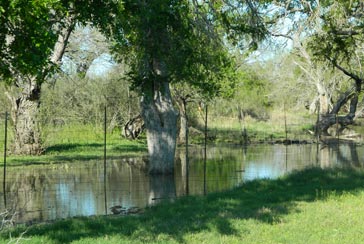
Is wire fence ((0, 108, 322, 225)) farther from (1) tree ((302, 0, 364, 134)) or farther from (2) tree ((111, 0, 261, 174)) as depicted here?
(1) tree ((302, 0, 364, 134))

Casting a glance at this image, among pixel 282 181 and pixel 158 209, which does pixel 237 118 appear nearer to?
pixel 282 181

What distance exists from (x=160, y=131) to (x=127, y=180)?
6.17 feet

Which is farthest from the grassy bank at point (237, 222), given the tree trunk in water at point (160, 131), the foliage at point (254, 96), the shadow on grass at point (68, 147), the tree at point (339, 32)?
the foliage at point (254, 96)

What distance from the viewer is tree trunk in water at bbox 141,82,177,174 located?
18.5 meters

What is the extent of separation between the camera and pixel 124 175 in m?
19.0

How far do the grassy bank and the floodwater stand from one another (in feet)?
6.87

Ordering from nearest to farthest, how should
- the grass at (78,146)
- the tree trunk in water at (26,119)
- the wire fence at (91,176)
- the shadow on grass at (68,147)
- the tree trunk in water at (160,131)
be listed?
the wire fence at (91,176) → the tree trunk in water at (160,131) → the grass at (78,146) → the tree trunk in water at (26,119) → the shadow on grass at (68,147)

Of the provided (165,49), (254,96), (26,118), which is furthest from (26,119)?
(254,96)

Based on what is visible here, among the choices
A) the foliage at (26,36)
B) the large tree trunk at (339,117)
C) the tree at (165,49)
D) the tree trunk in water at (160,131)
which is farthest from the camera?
the large tree trunk at (339,117)

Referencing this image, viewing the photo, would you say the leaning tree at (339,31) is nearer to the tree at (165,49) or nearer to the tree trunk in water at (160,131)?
the tree at (165,49)

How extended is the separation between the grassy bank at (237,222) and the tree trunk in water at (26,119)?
13175 mm

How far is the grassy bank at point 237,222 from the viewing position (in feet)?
28.1

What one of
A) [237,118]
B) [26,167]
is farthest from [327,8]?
[237,118]

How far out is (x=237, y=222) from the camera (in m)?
9.57
